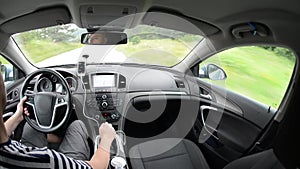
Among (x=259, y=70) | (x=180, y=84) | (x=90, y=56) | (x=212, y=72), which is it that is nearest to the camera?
(x=259, y=70)

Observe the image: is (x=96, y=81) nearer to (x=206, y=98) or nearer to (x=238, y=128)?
(x=206, y=98)

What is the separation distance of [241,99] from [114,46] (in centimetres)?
101

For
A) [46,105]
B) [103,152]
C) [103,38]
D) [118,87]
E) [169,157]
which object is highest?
[103,38]

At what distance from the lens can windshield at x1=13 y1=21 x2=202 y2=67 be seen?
2.52m

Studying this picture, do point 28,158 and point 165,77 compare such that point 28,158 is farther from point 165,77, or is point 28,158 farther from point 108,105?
point 165,77

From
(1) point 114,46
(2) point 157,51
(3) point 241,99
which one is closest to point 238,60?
(3) point 241,99

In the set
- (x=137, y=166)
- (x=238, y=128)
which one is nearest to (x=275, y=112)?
(x=238, y=128)

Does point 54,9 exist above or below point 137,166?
above

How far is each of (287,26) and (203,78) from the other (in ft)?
3.97

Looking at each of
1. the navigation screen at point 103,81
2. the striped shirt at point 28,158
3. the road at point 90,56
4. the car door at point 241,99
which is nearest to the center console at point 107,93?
the navigation screen at point 103,81

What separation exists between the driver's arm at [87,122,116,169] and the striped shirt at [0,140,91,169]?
16.3 inches

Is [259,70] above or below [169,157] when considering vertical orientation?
above

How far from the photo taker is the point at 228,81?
8.95 ft

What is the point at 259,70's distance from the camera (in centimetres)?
241
